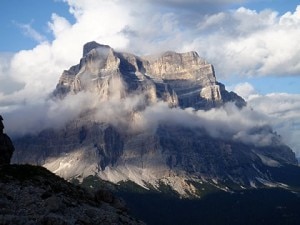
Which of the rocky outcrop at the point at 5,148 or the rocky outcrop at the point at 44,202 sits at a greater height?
the rocky outcrop at the point at 5,148

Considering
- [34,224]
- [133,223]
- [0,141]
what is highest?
[0,141]

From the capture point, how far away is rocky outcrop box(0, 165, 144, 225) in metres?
62.2

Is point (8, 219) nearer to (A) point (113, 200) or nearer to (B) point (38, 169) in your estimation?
(B) point (38, 169)

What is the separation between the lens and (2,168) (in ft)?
267

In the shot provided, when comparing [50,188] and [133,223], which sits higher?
[50,188]

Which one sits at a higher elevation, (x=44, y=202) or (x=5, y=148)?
(x=5, y=148)

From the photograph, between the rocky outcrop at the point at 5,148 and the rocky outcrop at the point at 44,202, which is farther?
the rocky outcrop at the point at 5,148

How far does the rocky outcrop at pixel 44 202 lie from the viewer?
62250mm

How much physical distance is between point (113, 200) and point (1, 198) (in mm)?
29140

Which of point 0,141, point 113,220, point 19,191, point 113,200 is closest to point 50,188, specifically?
point 19,191

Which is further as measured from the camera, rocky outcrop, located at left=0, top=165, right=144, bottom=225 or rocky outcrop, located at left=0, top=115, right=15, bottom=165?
rocky outcrop, located at left=0, top=115, right=15, bottom=165

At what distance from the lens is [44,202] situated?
69.2 meters

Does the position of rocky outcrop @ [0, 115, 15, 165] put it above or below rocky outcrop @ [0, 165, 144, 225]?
above

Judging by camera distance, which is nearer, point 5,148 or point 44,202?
point 44,202
